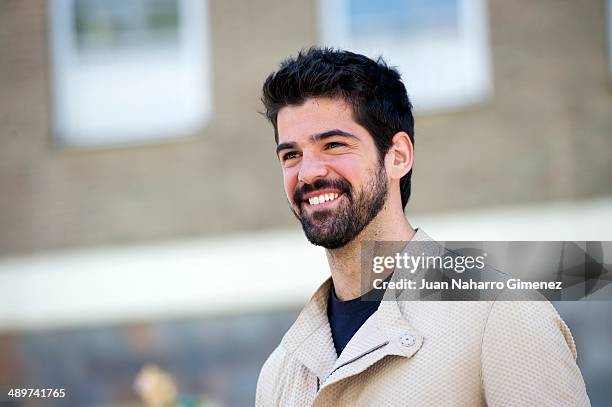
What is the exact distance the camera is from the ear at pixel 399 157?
2.68 metres

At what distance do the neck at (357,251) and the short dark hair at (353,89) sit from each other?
0.14m

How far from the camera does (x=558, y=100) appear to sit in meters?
7.57

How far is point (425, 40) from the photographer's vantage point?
798 centimetres

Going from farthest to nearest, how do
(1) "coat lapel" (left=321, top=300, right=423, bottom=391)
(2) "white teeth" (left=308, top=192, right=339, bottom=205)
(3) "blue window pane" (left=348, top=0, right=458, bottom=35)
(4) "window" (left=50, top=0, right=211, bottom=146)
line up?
(4) "window" (left=50, top=0, right=211, bottom=146) → (3) "blue window pane" (left=348, top=0, right=458, bottom=35) → (2) "white teeth" (left=308, top=192, right=339, bottom=205) → (1) "coat lapel" (left=321, top=300, right=423, bottom=391)

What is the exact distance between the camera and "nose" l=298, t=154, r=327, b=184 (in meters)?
2.53

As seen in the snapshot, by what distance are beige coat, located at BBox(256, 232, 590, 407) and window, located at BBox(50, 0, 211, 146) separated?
6.06m

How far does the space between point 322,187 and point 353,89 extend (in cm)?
28

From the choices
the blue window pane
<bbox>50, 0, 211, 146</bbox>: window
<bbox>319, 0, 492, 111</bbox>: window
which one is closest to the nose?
<bbox>319, 0, 492, 111</bbox>: window

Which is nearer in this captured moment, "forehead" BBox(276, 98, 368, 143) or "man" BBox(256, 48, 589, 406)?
"man" BBox(256, 48, 589, 406)

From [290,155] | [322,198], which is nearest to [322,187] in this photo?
[322,198]

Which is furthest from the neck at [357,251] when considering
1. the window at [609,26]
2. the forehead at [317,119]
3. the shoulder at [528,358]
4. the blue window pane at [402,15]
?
the blue window pane at [402,15]

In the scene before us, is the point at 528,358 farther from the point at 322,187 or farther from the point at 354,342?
the point at 322,187

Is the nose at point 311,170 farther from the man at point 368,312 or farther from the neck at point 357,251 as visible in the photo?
the neck at point 357,251

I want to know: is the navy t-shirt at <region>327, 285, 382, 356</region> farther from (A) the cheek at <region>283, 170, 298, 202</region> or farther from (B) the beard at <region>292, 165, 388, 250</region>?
(A) the cheek at <region>283, 170, 298, 202</region>
